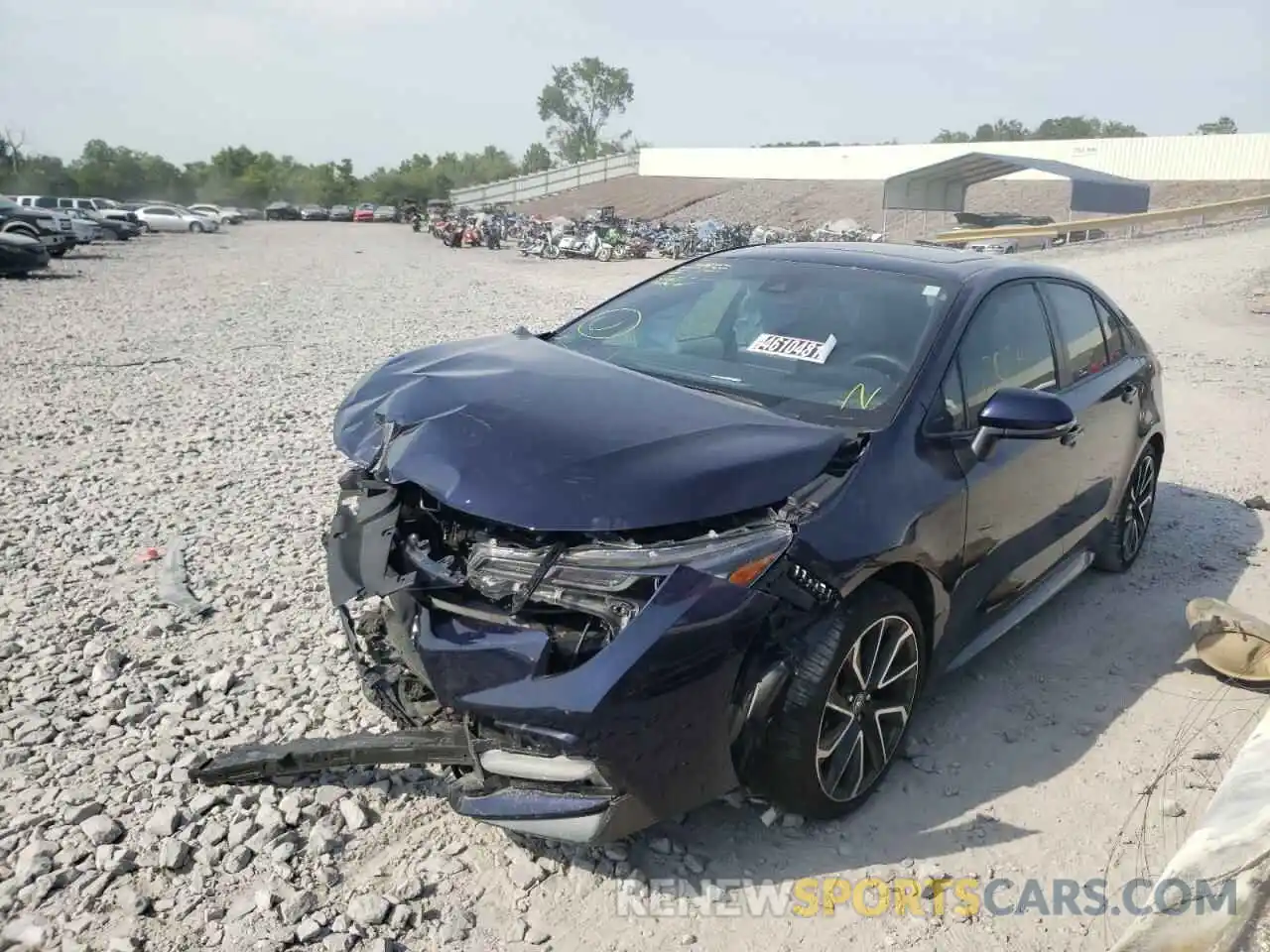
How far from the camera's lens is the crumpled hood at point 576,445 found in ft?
8.65

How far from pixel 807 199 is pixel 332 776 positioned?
52.7 metres

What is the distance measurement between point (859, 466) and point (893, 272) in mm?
1336

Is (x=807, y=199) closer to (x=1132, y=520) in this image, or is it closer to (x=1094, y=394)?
(x=1132, y=520)

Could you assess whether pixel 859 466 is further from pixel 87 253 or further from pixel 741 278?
pixel 87 253

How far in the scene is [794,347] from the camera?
12.3 ft

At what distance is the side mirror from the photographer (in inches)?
129

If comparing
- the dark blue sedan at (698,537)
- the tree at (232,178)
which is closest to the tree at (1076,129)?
the tree at (232,178)

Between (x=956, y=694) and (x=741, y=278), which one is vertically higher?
(x=741, y=278)

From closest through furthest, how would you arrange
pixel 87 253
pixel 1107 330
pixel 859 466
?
pixel 859 466 < pixel 1107 330 < pixel 87 253

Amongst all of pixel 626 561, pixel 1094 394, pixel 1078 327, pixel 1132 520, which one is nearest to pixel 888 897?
pixel 626 561

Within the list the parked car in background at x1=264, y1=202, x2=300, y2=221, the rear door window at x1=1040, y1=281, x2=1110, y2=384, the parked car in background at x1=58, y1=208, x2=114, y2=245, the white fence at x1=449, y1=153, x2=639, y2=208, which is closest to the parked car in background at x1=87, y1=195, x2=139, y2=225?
the parked car in background at x1=58, y1=208, x2=114, y2=245

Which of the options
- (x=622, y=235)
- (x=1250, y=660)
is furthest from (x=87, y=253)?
(x=1250, y=660)

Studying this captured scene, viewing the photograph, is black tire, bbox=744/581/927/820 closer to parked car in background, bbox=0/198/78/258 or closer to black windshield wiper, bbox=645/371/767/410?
black windshield wiper, bbox=645/371/767/410

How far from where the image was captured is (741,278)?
13.9 ft
